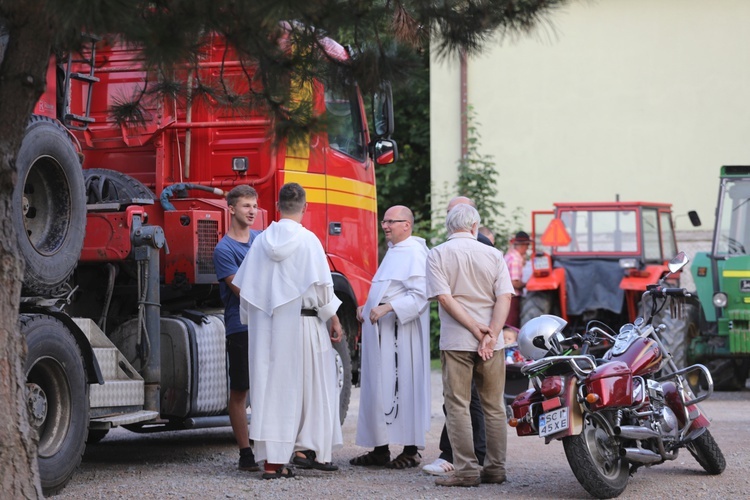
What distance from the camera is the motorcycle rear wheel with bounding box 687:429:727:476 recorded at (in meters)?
8.04

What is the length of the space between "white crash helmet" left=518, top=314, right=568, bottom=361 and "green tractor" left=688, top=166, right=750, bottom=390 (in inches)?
287

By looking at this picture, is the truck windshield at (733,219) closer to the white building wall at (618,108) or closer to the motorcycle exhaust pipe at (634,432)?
the motorcycle exhaust pipe at (634,432)

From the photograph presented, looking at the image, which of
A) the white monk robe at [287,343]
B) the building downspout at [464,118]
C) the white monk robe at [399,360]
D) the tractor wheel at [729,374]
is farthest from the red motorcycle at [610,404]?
the building downspout at [464,118]

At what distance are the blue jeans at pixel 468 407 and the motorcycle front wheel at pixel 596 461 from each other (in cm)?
59

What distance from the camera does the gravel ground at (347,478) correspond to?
24.4 feet

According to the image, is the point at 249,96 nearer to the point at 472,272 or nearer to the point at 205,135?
the point at 472,272

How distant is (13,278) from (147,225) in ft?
9.27

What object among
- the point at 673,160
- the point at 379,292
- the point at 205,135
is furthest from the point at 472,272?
the point at 673,160

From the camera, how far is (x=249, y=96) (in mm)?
6121

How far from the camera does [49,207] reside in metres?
7.69

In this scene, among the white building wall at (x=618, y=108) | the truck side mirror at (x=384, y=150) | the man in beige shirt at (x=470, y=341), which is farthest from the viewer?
the white building wall at (x=618, y=108)

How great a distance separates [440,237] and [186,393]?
523 inches

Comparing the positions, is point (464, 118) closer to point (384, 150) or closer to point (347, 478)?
point (384, 150)

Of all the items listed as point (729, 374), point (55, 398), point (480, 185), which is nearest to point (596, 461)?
point (55, 398)
